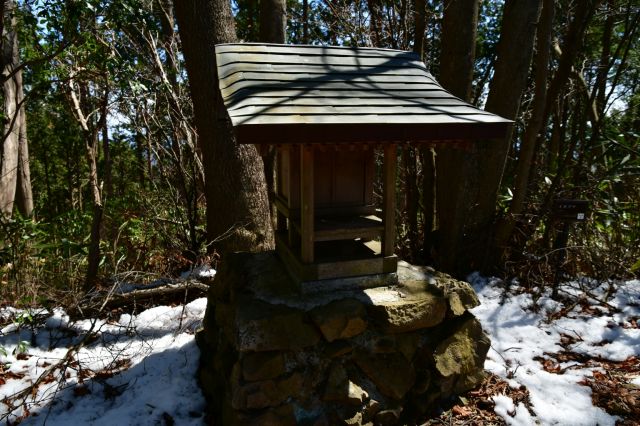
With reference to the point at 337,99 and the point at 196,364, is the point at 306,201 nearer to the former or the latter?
the point at 337,99

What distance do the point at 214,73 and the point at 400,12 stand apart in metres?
2.36

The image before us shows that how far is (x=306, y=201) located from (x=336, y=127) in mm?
587

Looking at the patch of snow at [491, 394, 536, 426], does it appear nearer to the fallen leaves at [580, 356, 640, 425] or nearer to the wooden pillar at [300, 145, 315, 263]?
the fallen leaves at [580, 356, 640, 425]

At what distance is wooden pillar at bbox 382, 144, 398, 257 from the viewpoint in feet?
8.84

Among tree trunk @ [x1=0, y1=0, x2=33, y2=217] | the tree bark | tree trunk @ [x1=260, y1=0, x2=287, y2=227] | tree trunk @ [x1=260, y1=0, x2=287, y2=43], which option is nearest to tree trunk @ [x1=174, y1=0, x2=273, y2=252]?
tree trunk @ [x1=260, y1=0, x2=287, y2=227]

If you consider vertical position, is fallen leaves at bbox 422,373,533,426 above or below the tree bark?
below

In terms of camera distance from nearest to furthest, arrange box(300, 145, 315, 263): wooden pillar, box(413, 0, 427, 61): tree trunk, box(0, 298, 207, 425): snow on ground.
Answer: box(300, 145, 315, 263): wooden pillar < box(0, 298, 207, 425): snow on ground < box(413, 0, 427, 61): tree trunk

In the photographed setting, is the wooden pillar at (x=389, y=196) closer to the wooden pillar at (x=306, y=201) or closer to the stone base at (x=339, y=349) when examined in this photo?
the stone base at (x=339, y=349)

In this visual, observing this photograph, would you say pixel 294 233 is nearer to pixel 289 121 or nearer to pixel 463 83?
pixel 289 121

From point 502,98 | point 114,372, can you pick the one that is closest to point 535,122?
point 502,98

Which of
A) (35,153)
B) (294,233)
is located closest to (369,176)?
(294,233)

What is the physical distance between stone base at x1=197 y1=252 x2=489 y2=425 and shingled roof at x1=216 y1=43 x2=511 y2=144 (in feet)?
3.61

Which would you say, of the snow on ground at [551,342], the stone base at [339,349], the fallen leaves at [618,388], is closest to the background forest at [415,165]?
the snow on ground at [551,342]

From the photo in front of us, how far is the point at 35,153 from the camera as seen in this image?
14430 millimetres
